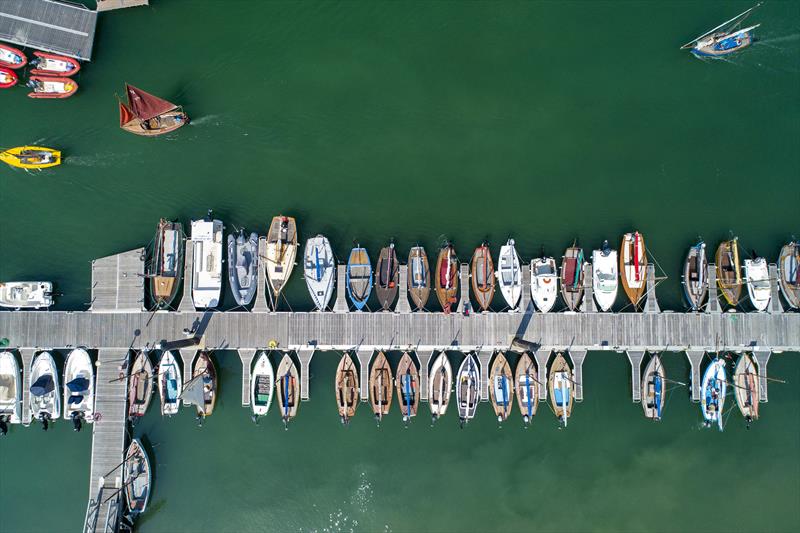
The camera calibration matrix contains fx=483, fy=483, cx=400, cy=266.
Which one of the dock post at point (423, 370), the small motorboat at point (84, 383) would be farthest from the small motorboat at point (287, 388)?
the small motorboat at point (84, 383)

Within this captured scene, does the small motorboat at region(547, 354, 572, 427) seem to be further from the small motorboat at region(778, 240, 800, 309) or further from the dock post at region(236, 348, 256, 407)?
the dock post at region(236, 348, 256, 407)

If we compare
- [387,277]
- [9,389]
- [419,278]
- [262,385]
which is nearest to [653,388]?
[419,278]

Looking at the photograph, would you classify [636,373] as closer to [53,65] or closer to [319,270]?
[319,270]

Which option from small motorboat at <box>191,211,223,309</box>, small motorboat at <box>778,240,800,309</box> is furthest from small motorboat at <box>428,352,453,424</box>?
small motorboat at <box>778,240,800,309</box>

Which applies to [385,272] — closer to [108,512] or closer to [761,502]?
[108,512]

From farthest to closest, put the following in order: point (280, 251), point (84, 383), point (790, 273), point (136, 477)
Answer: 1. point (790, 273)
2. point (280, 251)
3. point (136, 477)
4. point (84, 383)

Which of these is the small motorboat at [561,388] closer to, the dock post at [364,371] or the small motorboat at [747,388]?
the small motorboat at [747,388]
